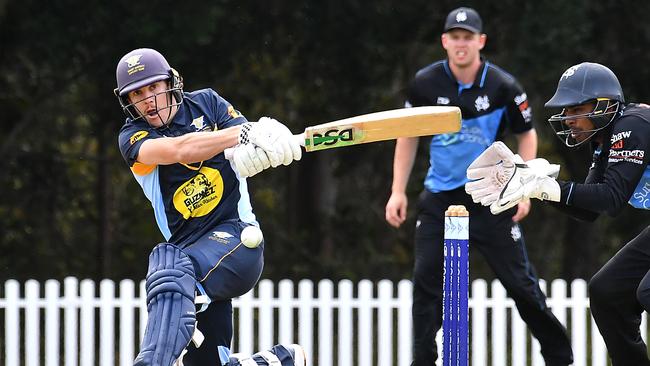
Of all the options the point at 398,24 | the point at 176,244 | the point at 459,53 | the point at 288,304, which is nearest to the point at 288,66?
the point at 398,24

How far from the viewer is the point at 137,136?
487cm

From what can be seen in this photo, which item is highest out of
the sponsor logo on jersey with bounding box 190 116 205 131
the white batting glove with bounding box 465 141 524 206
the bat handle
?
the sponsor logo on jersey with bounding box 190 116 205 131

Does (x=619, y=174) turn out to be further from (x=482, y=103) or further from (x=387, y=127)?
(x=482, y=103)

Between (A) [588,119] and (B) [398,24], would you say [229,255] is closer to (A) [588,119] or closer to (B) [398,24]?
(A) [588,119]

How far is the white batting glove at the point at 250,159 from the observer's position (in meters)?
4.45

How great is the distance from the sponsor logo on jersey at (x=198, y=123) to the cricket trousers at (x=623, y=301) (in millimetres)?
1793

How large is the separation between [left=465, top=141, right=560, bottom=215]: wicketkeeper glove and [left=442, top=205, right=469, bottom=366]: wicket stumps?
0.15 meters

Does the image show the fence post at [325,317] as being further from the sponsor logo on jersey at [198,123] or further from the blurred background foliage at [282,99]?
the sponsor logo on jersey at [198,123]

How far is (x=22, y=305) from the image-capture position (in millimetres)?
7988

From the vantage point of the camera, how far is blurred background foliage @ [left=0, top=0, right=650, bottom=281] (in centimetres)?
1006

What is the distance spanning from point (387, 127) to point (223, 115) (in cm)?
92

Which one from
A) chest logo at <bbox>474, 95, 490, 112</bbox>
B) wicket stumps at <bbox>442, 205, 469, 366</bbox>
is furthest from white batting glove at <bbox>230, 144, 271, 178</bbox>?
chest logo at <bbox>474, 95, 490, 112</bbox>

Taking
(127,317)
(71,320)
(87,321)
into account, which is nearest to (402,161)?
(127,317)

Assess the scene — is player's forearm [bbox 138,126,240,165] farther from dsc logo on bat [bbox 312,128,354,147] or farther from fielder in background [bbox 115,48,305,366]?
dsc logo on bat [bbox 312,128,354,147]
